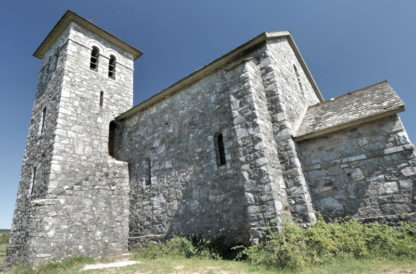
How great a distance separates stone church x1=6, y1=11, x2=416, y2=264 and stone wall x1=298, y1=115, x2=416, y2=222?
2cm

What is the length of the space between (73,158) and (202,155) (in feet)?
16.7

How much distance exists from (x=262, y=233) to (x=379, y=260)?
2275 mm

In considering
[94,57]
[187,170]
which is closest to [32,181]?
[187,170]

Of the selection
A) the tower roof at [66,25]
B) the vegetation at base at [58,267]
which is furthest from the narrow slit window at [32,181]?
the tower roof at [66,25]

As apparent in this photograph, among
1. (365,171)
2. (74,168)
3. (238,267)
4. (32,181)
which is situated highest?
(74,168)

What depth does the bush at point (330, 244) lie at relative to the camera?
5.01 m

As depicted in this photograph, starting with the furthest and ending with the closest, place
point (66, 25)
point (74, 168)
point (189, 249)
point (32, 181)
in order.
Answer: point (66, 25)
point (32, 181)
point (74, 168)
point (189, 249)

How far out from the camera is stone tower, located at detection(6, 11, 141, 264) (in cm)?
812

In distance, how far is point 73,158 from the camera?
964cm

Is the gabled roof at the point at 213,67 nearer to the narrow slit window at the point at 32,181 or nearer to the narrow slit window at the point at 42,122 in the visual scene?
the narrow slit window at the point at 42,122

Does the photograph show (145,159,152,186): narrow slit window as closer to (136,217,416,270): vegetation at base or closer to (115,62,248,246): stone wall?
(115,62,248,246): stone wall

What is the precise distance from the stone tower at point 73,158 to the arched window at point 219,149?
177 inches

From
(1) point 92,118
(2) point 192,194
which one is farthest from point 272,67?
(1) point 92,118

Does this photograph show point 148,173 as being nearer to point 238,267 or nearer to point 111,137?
point 111,137
